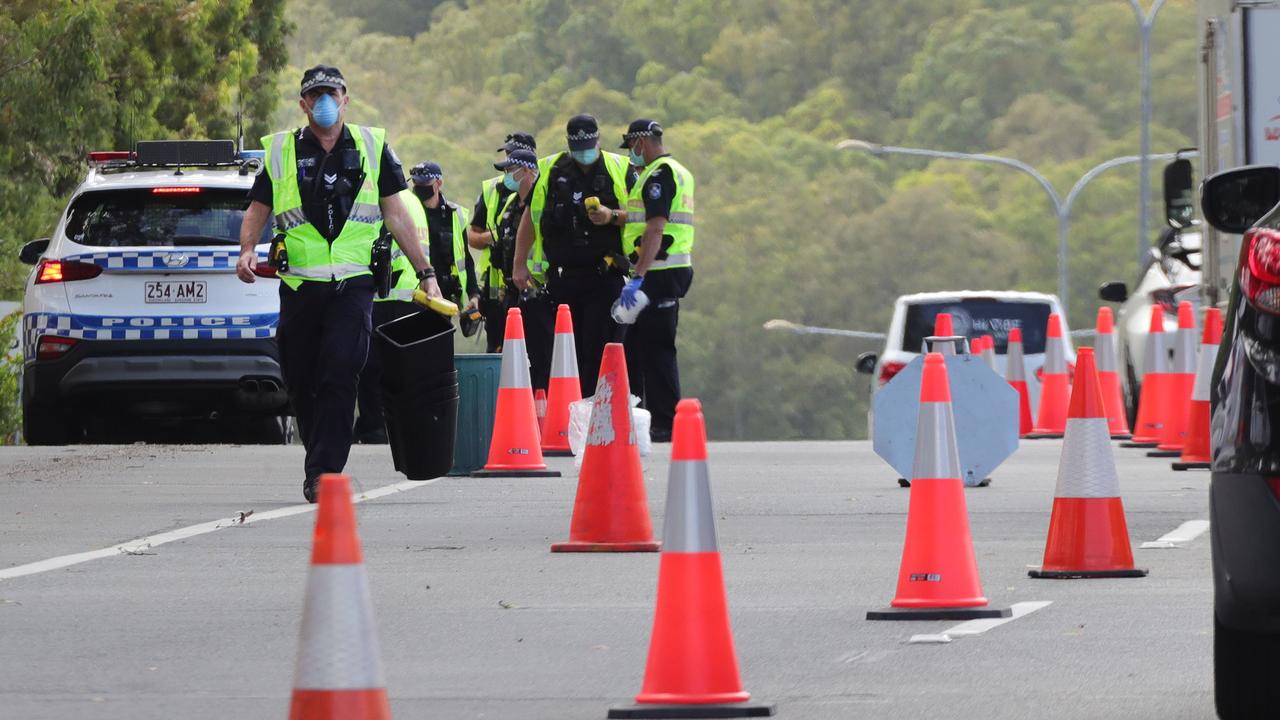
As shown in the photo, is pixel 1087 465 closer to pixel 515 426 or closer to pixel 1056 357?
pixel 515 426

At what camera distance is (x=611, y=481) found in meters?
10.7

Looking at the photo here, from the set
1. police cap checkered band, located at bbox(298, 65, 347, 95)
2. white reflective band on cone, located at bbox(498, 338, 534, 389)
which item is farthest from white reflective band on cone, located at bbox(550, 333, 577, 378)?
police cap checkered band, located at bbox(298, 65, 347, 95)

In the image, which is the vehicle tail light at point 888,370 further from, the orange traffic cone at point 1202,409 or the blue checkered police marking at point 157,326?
the blue checkered police marking at point 157,326

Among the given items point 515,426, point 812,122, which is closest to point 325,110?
point 515,426

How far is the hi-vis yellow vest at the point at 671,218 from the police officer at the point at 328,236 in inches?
187

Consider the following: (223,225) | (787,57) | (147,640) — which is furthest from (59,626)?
(787,57)

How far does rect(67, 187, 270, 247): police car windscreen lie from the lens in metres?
17.6

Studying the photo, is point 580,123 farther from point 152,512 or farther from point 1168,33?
point 1168,33

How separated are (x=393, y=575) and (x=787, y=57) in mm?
124805

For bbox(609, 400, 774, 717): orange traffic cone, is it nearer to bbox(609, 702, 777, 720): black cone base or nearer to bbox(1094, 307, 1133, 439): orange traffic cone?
bbox(609, 702, 777, 720): black cone base

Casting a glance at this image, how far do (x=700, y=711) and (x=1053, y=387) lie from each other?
16879mm

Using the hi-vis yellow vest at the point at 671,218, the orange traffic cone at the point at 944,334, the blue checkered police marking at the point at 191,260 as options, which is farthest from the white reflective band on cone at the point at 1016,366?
the orange traffic cone at the point at 944,334

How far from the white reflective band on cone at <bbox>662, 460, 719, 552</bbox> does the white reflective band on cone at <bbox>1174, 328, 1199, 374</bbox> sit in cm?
1306

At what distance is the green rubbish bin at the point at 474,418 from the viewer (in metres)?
15.7
